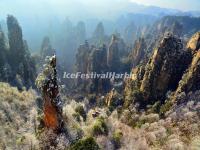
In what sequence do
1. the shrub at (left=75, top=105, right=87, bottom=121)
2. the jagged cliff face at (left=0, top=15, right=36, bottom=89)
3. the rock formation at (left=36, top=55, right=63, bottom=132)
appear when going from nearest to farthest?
the rock formation at (left=36, top=55, right=63, bottom=132) < the shrub at (left=75, top=105, right=87, bottom=121) < the jagged cliff face at (left=0, top=15, right=36, bottom=89)

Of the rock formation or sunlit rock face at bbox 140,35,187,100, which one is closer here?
the rock formation

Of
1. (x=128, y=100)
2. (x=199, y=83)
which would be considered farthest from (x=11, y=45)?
(x=199, y=83)

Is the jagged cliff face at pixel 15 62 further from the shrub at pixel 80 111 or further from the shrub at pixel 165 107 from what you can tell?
the shrub at pixel 165 107

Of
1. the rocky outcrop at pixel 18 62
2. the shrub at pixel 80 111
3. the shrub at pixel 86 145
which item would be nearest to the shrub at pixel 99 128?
the shrub at pixel 80 111

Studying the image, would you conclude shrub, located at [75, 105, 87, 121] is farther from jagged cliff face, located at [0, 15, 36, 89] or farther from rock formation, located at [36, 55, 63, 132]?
jagged cliff face, located at [0, 15, 36, 89]

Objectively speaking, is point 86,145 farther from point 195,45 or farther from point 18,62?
point 18,62

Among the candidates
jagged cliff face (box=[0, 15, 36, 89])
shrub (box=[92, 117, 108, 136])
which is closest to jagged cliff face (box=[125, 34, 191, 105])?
shrub (box=[92, 117, 108, 136])

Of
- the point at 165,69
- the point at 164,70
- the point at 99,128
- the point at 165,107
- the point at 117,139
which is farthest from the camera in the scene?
the point at 164,70

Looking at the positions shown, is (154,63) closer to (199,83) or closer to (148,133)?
(199,83)

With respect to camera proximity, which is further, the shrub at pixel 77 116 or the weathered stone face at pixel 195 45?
the weathered stone face at pixel 195 45

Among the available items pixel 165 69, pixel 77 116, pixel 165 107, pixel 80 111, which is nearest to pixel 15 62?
pixel 80 111

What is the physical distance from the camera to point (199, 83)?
102 meters

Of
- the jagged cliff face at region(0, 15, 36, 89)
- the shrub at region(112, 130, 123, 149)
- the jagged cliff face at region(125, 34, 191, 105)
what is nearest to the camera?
the shrub at region(112, 130, 123, 149)

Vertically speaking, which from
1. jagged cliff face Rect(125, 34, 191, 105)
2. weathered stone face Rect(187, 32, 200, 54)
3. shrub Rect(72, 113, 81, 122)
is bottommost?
shrub Rect(72, 113, 81, 122)
